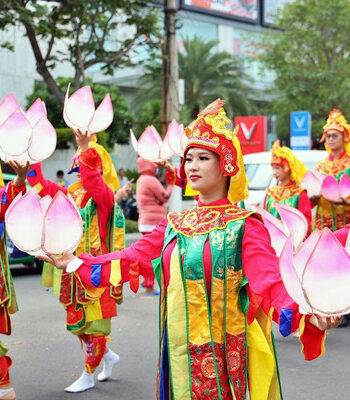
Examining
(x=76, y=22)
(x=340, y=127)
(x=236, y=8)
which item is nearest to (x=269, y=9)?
(x=236, y=8)

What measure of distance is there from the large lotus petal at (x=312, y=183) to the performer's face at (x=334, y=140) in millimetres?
616

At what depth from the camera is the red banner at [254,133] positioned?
1791 centimetres

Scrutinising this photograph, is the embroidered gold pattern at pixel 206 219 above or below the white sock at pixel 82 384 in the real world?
above

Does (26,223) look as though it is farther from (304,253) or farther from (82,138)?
(82,138)

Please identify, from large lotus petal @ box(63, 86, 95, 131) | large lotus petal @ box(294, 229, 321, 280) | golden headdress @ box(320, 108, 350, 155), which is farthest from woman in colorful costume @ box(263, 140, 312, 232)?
large lotus petal @ box(294, 229, 321, 280)

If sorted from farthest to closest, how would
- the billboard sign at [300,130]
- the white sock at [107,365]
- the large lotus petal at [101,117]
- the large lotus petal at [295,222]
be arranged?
the billboard sign at [300,130] < the white sock at [107,365] < the large lotus petal at [101,117] < the large lotus petal at [295,222]

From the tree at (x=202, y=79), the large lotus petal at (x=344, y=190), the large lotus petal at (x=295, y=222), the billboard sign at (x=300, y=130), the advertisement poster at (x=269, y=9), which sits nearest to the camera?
the large lotus petal at (x=295, y=222)

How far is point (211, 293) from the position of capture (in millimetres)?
2836

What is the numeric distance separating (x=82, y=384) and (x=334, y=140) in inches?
156

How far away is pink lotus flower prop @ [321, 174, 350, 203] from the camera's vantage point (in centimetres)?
662

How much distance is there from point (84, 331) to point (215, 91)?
2325 cm

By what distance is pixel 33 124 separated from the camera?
345 cm

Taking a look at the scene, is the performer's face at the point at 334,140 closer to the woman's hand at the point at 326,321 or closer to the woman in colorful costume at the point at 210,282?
the woman in colorful costume at the point at 210,282

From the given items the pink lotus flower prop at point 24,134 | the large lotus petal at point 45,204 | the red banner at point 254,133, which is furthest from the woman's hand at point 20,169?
the red banner at point 254,133
